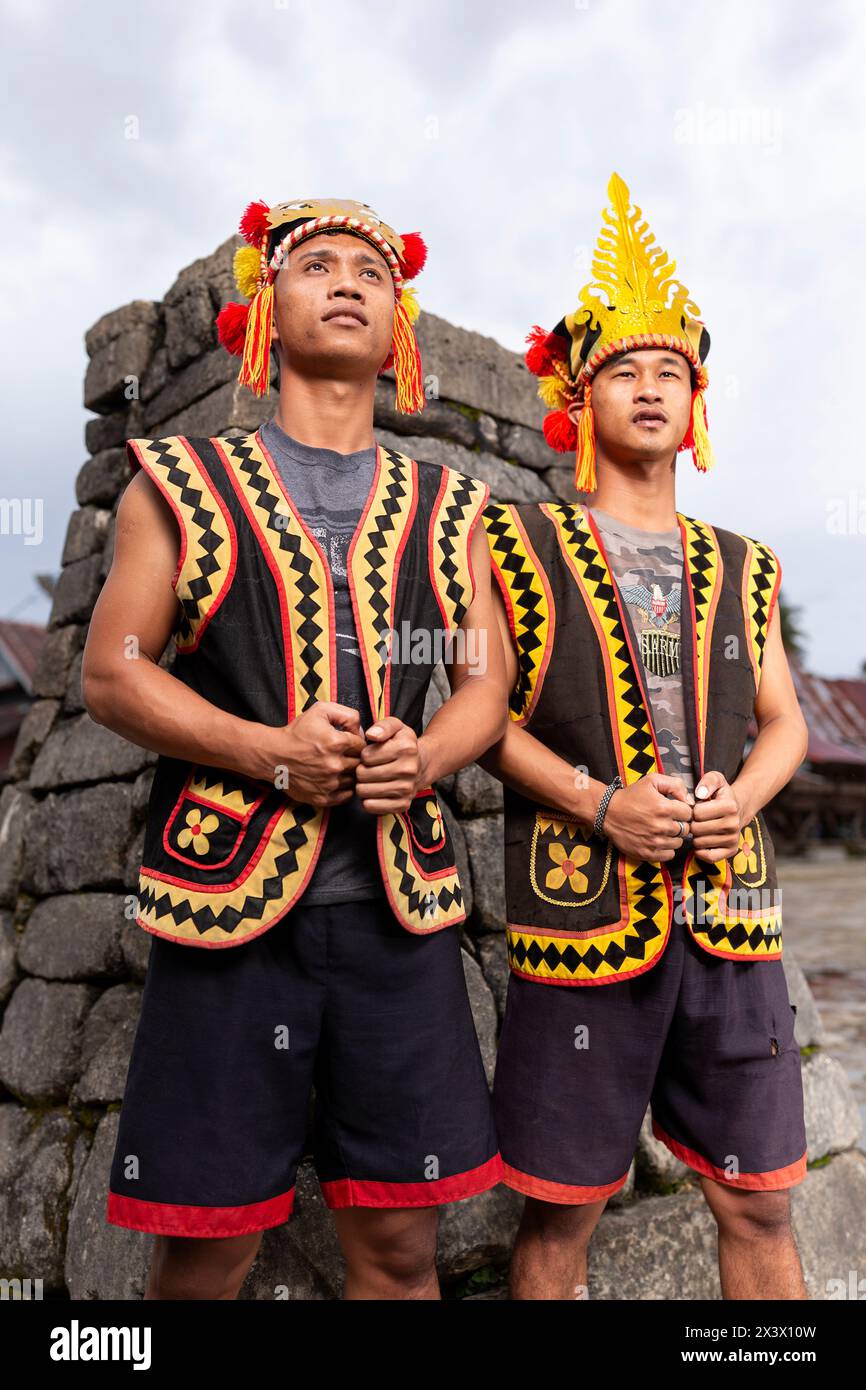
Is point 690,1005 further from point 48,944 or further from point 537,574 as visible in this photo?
point 48,944

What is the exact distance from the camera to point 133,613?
65.5 inches

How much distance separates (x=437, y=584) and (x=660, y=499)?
0.62m

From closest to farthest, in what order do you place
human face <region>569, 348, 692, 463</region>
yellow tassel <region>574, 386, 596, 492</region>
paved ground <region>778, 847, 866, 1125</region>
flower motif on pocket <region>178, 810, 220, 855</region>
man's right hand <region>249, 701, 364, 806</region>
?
man's right hand <region>249, 701, 364, 806</region>
flower motif on pocket <region>178, 810, 220, 855</region>
human face <region>569, 348, 692, 463</region>
yellow tassel <region>574, 386, 596, 492</region>
paved ground <region>778, 847, 866, 1125</region>

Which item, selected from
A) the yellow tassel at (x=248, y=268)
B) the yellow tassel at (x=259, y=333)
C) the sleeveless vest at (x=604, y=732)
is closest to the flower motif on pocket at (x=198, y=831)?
the sleeveless vest at (x=604, y=732)

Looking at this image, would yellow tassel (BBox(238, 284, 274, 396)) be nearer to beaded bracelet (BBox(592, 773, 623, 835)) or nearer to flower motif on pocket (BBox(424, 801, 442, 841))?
flower motif on pocket (BBox(424, 801, 442, 841))

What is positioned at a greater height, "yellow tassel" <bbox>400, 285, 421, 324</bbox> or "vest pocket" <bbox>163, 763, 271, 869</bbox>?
"yellow tassel" <bbox>400, 285, 421, 324</bbox>

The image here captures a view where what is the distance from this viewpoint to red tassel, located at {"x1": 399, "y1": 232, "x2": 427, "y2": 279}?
2.03 m

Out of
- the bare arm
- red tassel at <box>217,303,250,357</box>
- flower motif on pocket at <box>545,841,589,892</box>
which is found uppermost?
red tassel at <box>217,303,250,357</box>

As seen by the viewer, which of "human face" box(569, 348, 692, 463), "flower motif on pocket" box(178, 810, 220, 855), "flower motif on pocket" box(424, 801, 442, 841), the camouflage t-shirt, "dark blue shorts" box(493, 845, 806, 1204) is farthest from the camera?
"human face" box(569, 348, 692, 463)

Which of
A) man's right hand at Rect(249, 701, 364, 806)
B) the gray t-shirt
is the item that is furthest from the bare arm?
the gray t-shirt

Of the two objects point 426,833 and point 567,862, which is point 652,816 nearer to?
point 567,862

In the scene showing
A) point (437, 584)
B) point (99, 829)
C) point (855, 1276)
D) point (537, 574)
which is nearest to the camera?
point (437, 584)
